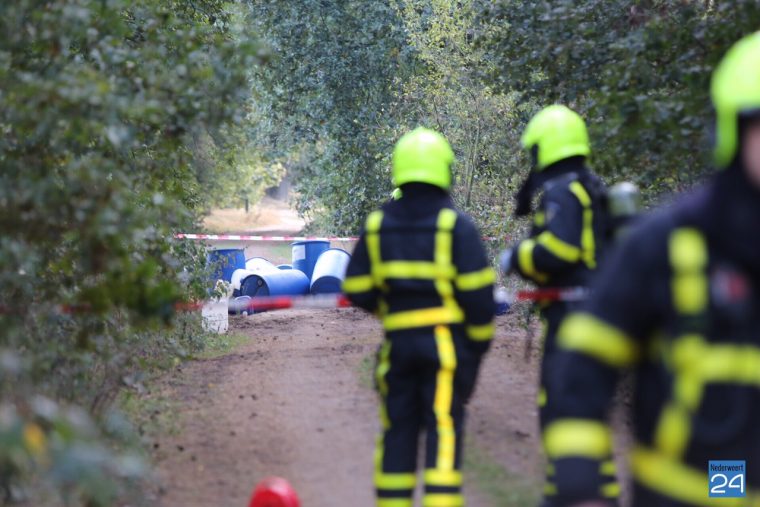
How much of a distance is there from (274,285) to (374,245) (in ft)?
40.6

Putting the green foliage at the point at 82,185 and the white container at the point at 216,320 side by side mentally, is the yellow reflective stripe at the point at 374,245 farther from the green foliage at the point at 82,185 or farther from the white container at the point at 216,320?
the white container at the point at 216,320

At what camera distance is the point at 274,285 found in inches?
693

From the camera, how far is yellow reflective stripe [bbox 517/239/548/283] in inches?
224

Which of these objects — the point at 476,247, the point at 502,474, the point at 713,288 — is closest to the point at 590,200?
the point at 476,247

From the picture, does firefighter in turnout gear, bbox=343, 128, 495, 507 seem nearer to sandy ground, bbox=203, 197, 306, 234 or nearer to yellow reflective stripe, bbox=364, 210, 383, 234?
yellow reflective stripe, bbox=364, 210, 383, 234

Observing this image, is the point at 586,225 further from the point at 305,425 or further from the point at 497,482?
the point at 305,425

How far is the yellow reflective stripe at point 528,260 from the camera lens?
18.7 ft

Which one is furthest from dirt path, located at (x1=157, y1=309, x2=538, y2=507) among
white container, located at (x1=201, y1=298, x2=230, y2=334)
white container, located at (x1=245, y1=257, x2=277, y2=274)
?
white container, located at (x1=245, y1=257, x2=277, y2=274)

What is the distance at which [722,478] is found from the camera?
10.8 ft

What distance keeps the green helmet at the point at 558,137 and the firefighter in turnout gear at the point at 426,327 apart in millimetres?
883

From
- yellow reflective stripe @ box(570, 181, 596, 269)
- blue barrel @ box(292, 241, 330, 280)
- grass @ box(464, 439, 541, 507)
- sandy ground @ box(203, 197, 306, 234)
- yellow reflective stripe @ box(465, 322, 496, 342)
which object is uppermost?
sandy ground @ box(203, 197, 306, 234)

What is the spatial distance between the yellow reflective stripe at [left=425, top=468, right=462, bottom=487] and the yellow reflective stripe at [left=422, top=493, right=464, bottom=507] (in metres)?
0.05

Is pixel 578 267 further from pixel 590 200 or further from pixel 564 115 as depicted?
pixel 564 115

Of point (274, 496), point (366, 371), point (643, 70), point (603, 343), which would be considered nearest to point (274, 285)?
point (366, 371)
